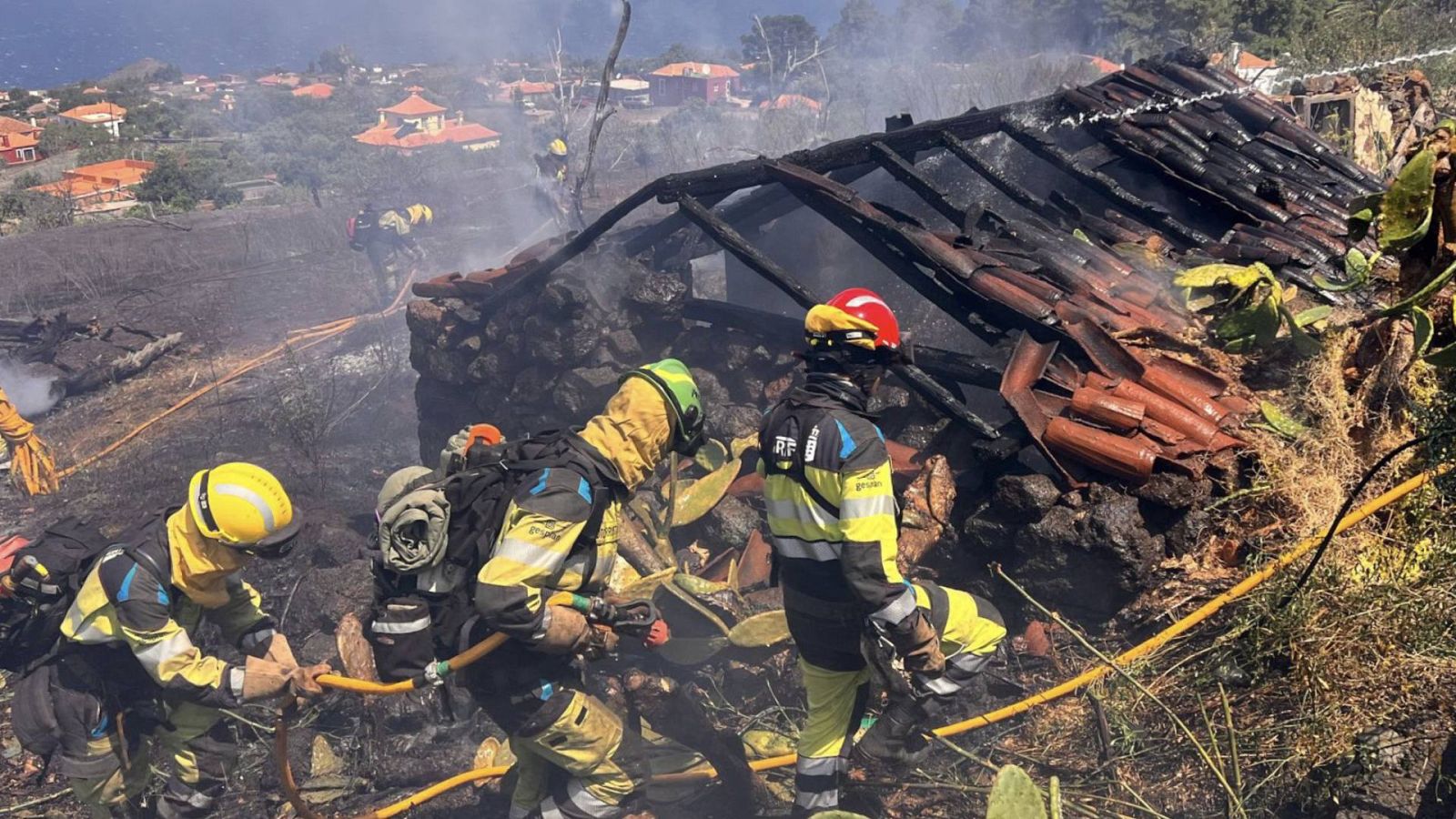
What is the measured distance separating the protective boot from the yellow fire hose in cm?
11

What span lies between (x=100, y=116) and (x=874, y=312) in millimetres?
40952

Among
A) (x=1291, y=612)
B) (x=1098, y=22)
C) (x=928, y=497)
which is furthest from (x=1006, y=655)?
(x=1098, y=22)

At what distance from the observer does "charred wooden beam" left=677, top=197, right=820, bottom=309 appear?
5969 millimetres

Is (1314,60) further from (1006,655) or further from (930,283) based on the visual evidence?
(1006,655)

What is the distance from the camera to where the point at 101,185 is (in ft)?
79.5

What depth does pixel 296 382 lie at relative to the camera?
37.4 feet

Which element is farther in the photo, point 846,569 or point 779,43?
point 779,43

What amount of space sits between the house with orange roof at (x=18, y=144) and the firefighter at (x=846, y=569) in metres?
33.5

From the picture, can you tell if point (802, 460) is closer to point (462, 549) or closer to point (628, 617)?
point (628, 617)

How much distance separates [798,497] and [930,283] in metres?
2.33

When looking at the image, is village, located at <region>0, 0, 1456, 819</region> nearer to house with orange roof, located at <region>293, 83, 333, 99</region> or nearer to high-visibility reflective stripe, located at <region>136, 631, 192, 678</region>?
high-visibility reflective stripe, located at <region>136, 631, 192, 678</region>

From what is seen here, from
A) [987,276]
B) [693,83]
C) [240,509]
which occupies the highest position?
[987,276]

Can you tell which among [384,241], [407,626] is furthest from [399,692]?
[384,241]

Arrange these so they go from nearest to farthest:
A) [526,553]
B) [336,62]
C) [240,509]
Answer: [526,553]
[240,509]
[336,62]
